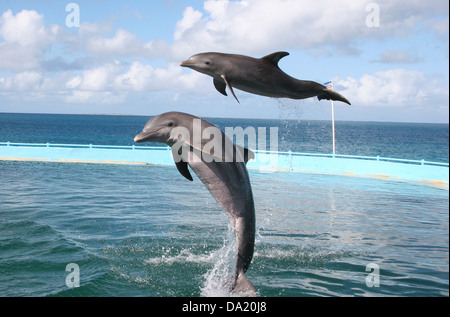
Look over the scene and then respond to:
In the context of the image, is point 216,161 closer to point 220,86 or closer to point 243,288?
point 220,86

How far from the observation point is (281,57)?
4605mm

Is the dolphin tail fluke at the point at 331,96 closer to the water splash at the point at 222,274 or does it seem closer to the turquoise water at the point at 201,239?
the water splash at the point at 222,274

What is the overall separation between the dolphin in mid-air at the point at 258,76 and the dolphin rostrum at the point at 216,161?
545 mm

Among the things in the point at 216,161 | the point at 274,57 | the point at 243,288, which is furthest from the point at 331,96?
the point at 243,288

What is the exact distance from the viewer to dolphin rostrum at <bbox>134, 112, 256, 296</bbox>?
4684mm

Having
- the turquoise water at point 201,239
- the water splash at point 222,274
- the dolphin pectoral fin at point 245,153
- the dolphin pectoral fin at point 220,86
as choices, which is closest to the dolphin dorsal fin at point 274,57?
the dolphin pectoral fin at point 220,86

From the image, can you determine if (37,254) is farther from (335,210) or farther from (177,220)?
(335,210)

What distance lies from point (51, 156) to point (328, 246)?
795 inches

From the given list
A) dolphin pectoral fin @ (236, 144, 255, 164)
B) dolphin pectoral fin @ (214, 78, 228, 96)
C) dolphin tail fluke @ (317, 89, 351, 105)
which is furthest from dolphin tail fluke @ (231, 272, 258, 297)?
dolphin tail fluke @ (317, 89, 351, 105)

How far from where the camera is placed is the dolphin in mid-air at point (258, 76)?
4500mm

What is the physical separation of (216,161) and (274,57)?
1313mm

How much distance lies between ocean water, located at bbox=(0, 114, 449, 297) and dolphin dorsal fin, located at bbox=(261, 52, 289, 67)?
1.43 m

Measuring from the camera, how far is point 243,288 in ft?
17.2

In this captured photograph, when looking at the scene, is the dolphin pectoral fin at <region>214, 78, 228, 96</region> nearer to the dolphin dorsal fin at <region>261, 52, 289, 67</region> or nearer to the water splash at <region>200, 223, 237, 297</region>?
the dolphin dorsal fin at <region>261, 52, 289, 67</region>
